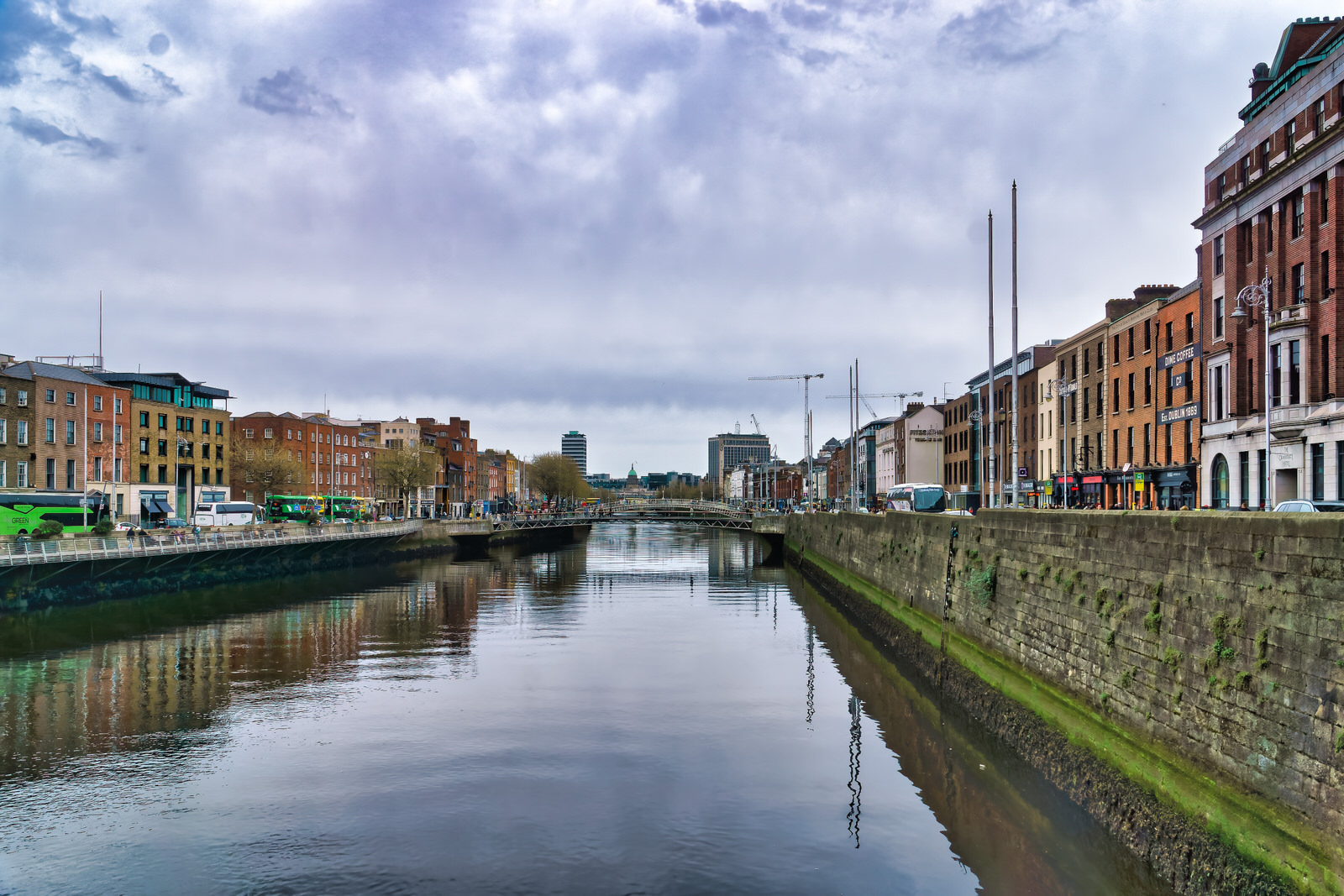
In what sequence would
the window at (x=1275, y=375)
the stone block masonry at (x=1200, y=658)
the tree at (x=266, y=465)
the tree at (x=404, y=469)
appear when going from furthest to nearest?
the tree at (x=404, y=469)
the tree at (x=266, y=465)
the window at (x=1275, y=375)
the stone block masonry at (x=1200, y=658)

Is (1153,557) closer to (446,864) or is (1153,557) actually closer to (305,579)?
(446,864)

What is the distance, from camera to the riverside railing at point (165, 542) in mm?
43375

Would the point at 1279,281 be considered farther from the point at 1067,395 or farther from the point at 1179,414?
the point at 1067,395

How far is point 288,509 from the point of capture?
315ft

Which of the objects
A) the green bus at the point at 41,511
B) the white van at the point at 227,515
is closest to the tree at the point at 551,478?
the white van at the point at 227,515

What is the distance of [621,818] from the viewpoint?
17141 millimetres

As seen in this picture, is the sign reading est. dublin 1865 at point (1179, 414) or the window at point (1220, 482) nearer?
the window at point (1220, 482)

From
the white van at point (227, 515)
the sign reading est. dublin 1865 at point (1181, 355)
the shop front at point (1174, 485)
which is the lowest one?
the white van at point (227, 515)

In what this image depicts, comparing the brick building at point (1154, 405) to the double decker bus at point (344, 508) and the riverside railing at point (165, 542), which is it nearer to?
the riverside railing at point (165, 542)

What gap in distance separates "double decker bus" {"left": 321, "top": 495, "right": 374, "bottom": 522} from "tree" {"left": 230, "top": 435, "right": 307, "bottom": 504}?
5.25 m

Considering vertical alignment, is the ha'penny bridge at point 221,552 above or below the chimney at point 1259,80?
below

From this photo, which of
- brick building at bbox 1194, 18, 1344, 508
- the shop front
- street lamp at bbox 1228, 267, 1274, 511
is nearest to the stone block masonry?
street lamp at bbox 1228, 267, 1274, 511

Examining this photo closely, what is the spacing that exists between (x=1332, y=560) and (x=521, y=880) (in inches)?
481

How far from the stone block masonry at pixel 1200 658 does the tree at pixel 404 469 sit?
4229 inches
